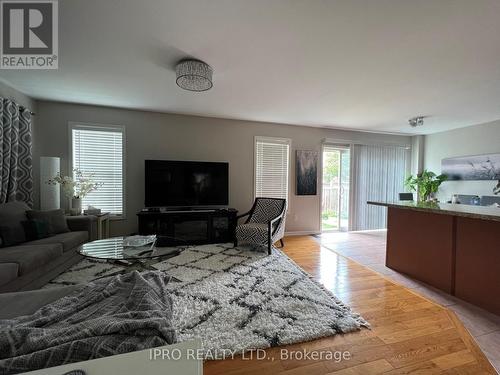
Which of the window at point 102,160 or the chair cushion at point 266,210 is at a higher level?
the window at point 102,160

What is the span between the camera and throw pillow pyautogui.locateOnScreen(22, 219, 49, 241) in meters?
2.49

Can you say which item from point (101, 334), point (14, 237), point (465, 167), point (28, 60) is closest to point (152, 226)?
point (14, 237)

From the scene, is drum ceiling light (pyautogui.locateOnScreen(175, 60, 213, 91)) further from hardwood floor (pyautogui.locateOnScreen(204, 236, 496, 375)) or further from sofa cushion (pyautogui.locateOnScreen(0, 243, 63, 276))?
hardwood floor (pyautogui.locateOnScreen(204, 236, 496, 375))

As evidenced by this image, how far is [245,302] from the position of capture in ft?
6.80

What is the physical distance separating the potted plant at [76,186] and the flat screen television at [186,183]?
0.85 meters

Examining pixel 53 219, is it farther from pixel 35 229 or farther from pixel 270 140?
pixel 270 140

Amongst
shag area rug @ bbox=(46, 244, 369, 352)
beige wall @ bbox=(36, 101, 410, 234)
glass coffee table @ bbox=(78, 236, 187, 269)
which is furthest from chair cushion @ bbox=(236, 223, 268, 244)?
glass coffee table @ bbox=(78, 236, 187, 269)

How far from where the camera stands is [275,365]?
1.42 meters

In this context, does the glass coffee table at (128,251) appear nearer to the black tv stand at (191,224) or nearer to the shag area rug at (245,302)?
the shag area rug at (245,302)

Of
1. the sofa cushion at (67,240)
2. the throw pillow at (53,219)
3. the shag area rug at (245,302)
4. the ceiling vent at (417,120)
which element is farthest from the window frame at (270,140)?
the throw pillow at (53,219)

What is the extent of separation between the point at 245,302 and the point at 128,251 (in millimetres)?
1228

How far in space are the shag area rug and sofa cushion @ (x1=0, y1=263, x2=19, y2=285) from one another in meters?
0.65

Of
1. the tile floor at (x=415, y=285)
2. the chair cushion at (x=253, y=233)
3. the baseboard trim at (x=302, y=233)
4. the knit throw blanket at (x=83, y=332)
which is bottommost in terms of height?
the tile floor at (x=415, y=285)

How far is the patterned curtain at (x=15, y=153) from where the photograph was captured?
9.09ft
